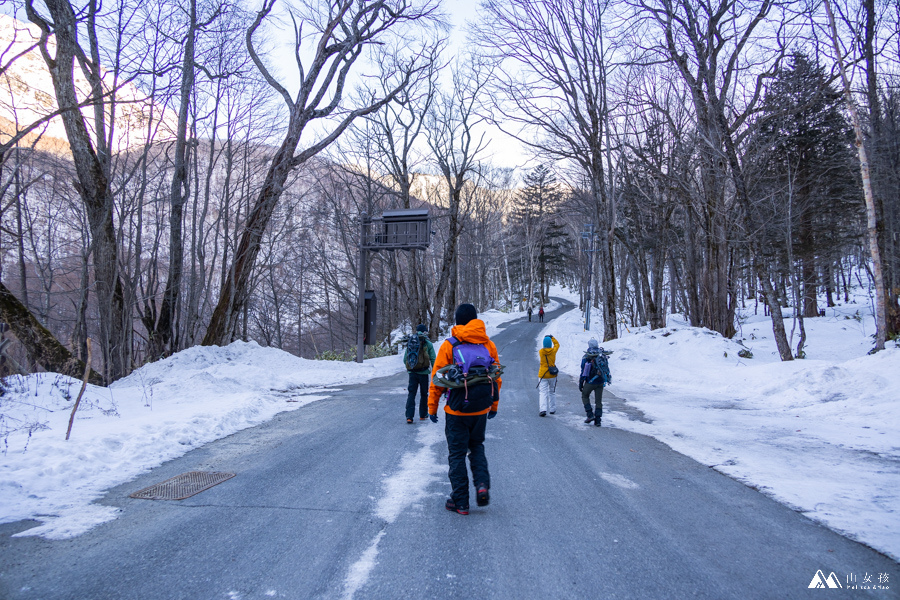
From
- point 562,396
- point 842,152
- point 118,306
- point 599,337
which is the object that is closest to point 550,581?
point 562,396

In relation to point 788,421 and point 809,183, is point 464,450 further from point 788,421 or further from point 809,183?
point 809,183

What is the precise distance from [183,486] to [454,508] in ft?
9.35

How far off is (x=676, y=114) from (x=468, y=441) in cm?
2217

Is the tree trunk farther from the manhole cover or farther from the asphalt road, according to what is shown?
the manhole cover

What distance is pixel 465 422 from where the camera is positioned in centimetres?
454

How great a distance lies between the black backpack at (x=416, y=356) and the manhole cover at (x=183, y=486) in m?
3.95

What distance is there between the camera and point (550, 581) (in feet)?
10.2

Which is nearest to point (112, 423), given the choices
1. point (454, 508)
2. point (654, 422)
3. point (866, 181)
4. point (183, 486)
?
point (183, 486)

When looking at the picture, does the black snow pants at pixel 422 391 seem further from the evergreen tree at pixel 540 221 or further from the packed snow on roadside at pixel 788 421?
the evergreen tree at pixel 540 221

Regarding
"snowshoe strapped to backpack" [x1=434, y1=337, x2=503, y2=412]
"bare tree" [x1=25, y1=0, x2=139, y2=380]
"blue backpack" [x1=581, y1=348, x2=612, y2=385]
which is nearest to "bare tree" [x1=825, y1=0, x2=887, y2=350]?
"blue backpack" [x1=581, y1=348, x2=612, y2=385]

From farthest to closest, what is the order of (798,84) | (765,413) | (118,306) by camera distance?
(798,84), (118,306), (765,413)

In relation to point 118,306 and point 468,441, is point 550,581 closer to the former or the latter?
point 468,441

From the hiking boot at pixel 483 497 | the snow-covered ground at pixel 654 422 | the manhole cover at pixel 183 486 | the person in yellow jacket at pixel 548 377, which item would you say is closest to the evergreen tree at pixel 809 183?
the snow-covered ground at pixel 654 422

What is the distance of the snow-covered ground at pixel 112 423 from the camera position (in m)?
4.46
